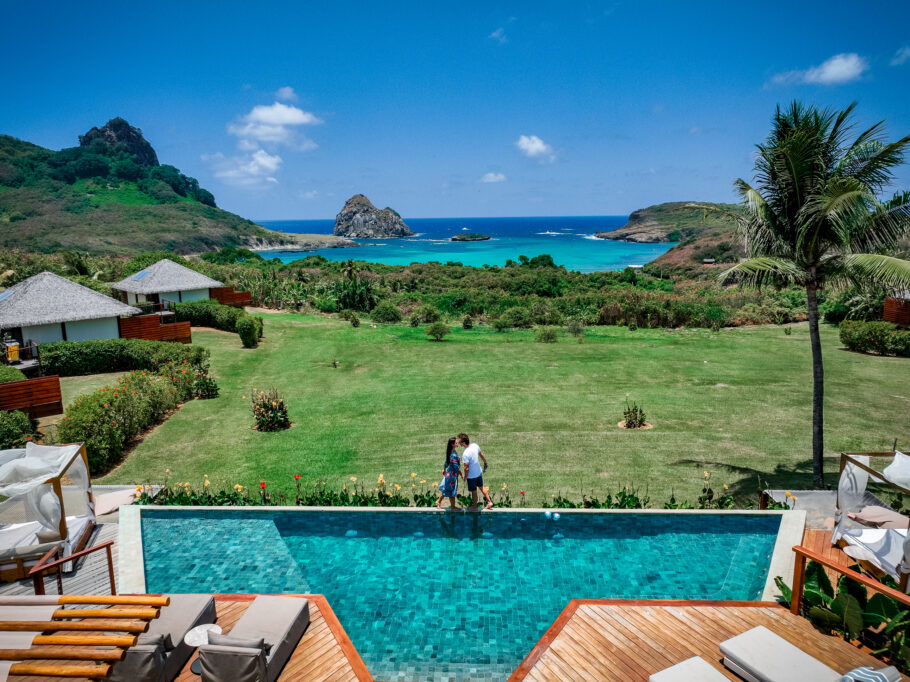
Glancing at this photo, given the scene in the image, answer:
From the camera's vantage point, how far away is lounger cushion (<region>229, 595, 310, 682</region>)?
5.43 metres

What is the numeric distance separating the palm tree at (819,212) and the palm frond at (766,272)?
0.6 inches

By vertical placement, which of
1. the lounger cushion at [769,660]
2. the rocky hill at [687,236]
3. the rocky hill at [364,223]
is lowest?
the lounger cushion at [769,660]

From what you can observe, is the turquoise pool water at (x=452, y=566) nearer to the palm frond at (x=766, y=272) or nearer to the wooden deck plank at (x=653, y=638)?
the wooden deck plank at (x=653, y=638)

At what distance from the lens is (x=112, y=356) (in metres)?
19.3

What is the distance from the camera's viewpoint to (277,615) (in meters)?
5.91

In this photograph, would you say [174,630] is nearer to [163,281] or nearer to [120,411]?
[120,411]

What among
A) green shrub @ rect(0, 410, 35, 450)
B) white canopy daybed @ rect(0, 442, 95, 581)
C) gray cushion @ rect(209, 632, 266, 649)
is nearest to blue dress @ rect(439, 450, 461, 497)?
gray cushion @ rect(209, 632, 266, 649)

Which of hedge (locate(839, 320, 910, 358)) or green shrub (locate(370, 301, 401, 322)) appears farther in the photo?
green shrub (locate(370, 301, 401, 322))

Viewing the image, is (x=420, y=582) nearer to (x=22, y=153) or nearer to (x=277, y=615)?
(x=277, y=615)

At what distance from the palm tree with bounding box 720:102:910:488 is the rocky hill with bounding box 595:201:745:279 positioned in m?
0.83

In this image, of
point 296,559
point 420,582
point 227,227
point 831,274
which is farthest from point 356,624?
point 227,227

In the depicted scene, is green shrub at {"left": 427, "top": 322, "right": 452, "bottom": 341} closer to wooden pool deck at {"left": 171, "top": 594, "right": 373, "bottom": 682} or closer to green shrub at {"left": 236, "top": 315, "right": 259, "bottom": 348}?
green shrub at {"left": 236, "top": 315, "right": 259, "bottom": 348}

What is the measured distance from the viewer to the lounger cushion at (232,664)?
4.97 m

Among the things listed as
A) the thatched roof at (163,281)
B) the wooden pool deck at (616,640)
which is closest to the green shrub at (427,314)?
the thatched roof at (163,281)
